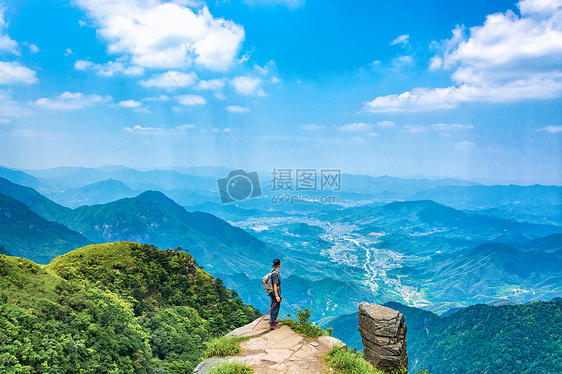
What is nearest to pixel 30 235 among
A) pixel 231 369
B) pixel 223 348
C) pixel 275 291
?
pixel 223 348

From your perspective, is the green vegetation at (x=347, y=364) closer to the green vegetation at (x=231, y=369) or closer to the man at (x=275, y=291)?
the green vegetation at (x=231, y=369)

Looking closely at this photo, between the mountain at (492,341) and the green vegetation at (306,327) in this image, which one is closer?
the green vegetation at (306,327)

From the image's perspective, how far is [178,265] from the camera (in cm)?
3559

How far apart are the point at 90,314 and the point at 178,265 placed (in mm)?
20470

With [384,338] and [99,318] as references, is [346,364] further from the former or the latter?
[99,318]

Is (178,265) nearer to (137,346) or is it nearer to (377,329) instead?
(137,346)

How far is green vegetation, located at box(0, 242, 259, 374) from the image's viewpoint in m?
11.9

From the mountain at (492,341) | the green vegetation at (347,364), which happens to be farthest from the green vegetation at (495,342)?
the green vegetation at (347,364)

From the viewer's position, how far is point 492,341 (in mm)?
88688

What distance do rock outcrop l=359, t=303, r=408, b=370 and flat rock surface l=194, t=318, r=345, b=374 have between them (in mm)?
1475

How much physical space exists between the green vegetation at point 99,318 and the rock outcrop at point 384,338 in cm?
1126

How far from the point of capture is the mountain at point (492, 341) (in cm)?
Result: 7931

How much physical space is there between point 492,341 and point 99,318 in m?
106

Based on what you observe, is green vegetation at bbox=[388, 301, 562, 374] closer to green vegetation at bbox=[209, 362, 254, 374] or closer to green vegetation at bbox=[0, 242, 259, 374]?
green vegetation at bbox=[0, 242, 259, 374]
